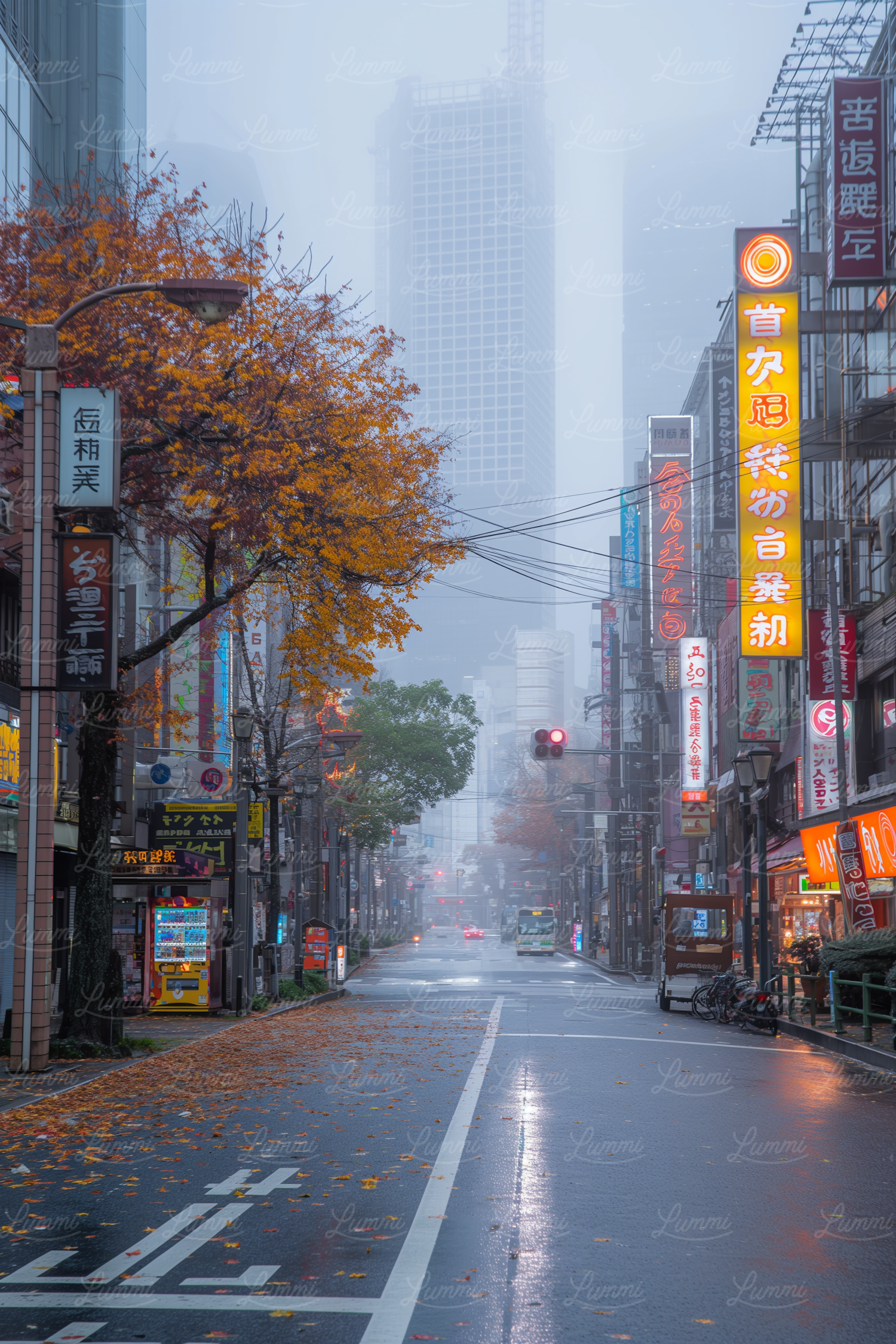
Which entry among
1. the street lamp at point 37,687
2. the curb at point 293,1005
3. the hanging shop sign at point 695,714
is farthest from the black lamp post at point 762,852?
the hanging shop sign at point 695,714

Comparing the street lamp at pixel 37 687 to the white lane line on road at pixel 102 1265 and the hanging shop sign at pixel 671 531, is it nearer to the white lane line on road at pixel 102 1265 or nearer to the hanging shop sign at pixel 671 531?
the white lane line on road at pixel 102 1265

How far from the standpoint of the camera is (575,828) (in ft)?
380

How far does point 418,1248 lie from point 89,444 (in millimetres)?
12026

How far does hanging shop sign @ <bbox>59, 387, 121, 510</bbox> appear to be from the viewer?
17469 mm

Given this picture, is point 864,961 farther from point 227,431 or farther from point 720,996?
point 227,431

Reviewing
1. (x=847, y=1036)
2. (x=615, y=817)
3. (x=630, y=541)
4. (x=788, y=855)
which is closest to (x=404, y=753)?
(x=615, y=817)

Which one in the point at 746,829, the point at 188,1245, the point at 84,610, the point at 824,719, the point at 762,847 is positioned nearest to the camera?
the point at 188,1245

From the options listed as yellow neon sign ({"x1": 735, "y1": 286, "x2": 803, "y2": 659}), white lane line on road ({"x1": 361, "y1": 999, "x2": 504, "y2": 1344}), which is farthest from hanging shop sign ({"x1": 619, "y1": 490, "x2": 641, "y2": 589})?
white lane line on road ({"x1": 361, "y1": 999, "x2": 504, "y2": 1344})

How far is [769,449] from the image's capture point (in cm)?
3547

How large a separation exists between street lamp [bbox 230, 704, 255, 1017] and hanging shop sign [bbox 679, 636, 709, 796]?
31.9m

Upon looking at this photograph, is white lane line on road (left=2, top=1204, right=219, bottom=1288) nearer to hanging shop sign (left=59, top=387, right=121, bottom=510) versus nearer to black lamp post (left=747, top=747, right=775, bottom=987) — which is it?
hanging shop sign (left=59, top=387, right=121, bottom=510)

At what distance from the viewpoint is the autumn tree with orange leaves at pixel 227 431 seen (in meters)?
19.8

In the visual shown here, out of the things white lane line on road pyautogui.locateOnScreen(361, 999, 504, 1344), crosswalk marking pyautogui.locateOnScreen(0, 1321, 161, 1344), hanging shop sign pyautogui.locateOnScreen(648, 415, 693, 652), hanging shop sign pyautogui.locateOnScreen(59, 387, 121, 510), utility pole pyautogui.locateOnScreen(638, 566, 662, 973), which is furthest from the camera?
hanging shop sign pyautogui.locateOnScreen(648, 415, 693, 652)

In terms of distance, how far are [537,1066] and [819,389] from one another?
27.1m
